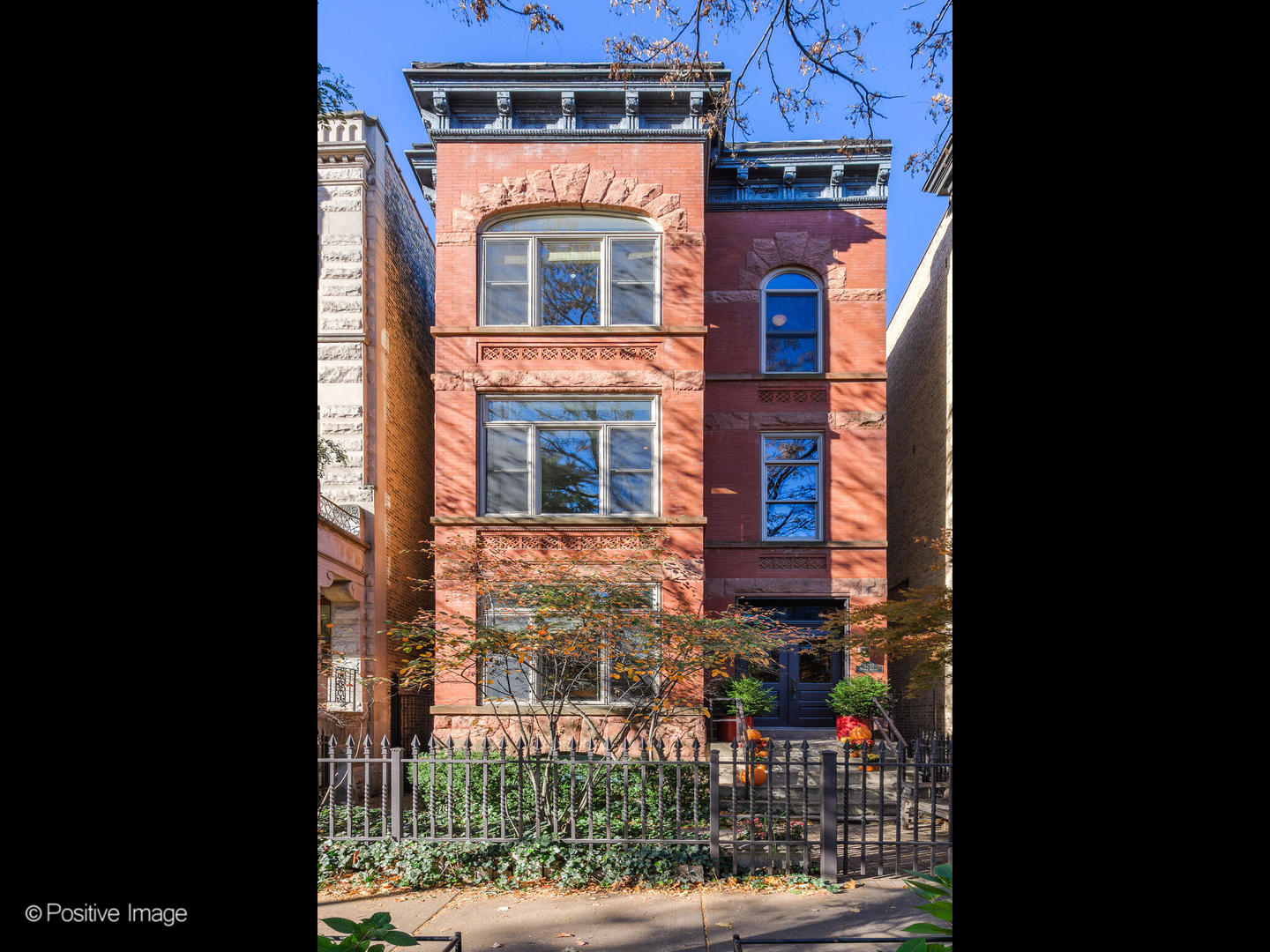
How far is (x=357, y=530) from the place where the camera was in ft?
45.1

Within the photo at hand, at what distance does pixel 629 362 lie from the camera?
14.0 m

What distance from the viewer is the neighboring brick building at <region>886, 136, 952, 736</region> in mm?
16391

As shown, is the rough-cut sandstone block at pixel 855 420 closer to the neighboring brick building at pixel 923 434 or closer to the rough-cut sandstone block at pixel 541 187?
the neighboring brick building at pixel 923 434

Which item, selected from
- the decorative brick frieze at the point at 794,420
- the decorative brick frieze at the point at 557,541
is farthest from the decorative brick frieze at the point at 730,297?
the decorative brick frieze at the point at 557,541

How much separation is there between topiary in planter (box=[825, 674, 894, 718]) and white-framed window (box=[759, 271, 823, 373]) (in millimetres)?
5481

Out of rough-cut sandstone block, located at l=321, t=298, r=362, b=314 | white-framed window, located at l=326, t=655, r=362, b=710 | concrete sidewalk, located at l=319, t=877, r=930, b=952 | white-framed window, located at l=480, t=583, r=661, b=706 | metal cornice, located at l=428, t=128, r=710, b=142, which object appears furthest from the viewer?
metal cornice, located at l=428, t=128, r=710, b=142

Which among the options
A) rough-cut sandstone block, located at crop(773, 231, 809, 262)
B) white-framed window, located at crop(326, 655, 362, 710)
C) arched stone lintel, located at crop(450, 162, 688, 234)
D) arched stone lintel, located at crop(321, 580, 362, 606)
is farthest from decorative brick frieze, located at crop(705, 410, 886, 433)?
white-framed window, located at crop(326, 655, 362, 710)

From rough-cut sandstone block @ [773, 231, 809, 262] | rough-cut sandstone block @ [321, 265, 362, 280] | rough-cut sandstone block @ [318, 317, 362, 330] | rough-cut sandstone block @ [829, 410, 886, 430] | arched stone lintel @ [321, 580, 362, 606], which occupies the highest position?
rough-cut sandstone block @ [773, 231, 809, 262]

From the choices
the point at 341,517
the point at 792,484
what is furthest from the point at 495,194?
the point at 792,484

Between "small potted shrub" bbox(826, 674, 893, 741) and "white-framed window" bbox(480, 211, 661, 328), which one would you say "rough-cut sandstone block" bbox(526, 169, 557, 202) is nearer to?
"white-framed window" bbox(480, 211, 661, 328)

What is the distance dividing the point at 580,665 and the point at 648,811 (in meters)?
3.42

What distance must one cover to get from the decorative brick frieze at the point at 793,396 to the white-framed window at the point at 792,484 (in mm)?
576

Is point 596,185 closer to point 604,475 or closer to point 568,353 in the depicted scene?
point 568,353
